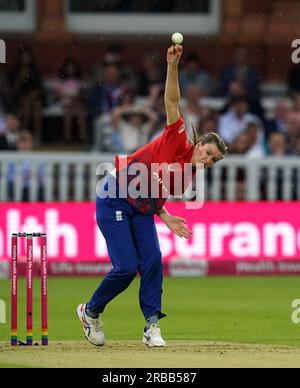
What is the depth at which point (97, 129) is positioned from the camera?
21453mm

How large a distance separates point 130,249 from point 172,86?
1.43 m

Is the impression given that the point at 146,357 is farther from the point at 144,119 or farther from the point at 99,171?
the point at 144,119

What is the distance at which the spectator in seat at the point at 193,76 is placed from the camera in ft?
73.5

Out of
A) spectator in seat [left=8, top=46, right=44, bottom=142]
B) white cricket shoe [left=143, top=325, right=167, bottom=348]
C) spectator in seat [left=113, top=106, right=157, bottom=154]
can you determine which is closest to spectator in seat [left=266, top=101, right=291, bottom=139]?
spectator in seat [left=113, top=106, right=157, bottom=154]

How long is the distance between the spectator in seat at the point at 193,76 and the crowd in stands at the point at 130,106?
16mm

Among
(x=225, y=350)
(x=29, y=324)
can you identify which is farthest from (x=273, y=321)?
(x=29, y=324)

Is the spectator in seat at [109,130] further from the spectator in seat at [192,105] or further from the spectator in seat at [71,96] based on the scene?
the spectator in seat at [192,105]

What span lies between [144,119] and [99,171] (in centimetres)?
204

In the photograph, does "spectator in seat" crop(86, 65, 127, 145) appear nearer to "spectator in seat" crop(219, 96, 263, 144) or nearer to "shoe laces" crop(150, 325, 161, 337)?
"spectator in seat" crop(219, 96, 263, 144)

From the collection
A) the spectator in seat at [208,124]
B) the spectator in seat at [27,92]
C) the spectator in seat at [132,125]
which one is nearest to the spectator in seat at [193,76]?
the spectator in seat at [132,125]

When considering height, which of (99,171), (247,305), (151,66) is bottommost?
(247,305)

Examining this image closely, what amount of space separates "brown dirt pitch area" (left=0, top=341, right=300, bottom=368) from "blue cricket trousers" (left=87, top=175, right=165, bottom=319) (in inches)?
17.2

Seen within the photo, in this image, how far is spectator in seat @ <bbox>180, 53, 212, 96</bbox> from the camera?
2239cm
